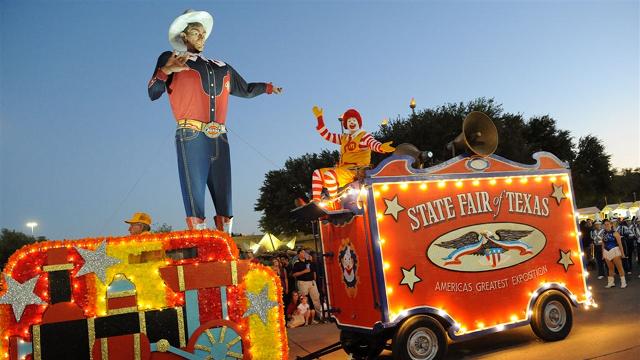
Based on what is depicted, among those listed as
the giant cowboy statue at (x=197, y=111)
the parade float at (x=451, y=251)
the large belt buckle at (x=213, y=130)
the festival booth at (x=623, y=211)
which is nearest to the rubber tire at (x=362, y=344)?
the parade float at (x=451, y=251)

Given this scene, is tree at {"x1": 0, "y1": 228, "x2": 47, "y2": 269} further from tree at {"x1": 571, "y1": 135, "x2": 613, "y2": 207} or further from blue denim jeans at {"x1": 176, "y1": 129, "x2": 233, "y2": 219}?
tree at {"x1": 571, "y1": 135, "x2": 613, "y2": 207}

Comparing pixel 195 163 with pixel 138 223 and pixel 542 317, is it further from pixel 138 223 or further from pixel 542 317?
pixel 542 317

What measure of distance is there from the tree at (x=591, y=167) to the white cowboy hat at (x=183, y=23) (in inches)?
1377

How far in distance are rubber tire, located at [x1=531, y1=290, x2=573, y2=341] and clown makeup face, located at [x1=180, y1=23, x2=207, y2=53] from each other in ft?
20.8

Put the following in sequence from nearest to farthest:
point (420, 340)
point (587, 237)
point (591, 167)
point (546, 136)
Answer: point (420, 340)
point (587, 237)
point (546, 136)
point (591, 167)

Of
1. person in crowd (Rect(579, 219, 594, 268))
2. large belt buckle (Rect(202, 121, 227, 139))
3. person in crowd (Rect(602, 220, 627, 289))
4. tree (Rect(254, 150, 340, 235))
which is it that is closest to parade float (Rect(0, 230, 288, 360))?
large belt buckle (Rect(202, 121, 227, 139))

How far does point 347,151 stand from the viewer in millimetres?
7926

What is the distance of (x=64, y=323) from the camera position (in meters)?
4.50

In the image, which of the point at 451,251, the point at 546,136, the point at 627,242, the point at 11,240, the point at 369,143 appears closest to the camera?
the point at 451,251

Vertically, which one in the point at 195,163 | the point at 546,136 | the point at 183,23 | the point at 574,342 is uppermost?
the point at 546,136

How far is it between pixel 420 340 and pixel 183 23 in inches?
210

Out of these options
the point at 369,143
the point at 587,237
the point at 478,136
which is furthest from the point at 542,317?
the point at 587,237

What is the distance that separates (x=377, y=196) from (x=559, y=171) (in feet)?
11.9

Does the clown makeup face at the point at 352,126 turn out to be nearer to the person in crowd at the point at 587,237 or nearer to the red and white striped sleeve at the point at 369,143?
the red and white striped sleeve at the point at 369,143
